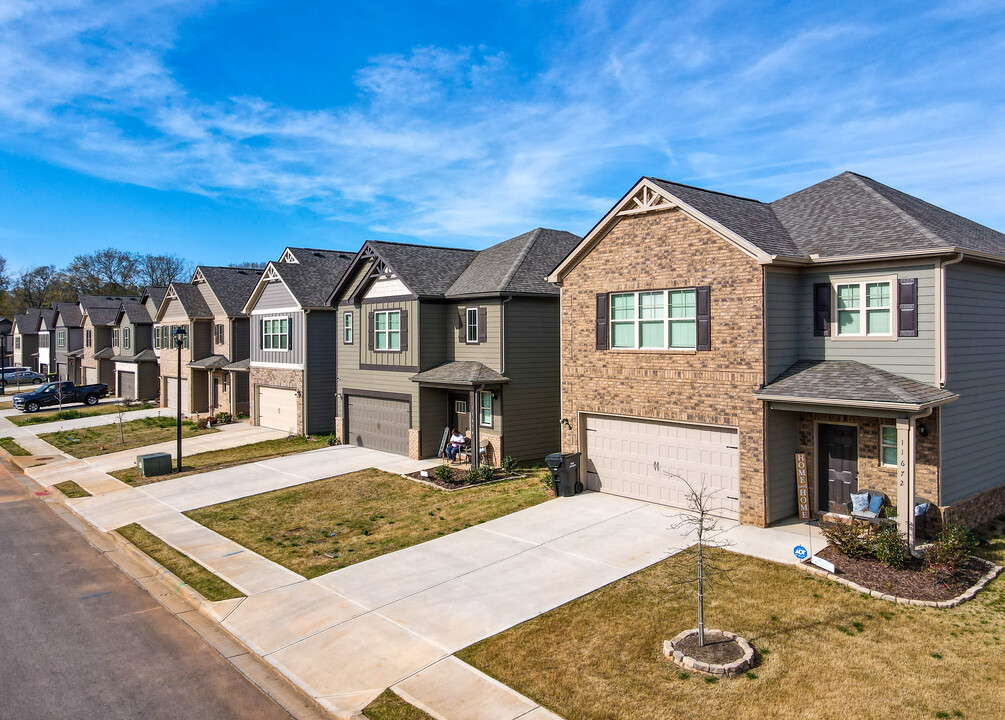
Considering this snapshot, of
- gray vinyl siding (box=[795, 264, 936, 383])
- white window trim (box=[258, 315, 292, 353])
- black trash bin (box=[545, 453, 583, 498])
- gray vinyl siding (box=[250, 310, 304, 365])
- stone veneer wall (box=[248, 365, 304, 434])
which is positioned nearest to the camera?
gray vinyl siding (box=[795, 264, 936, 383])

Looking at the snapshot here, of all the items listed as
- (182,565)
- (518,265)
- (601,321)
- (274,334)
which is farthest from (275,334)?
(601,321)

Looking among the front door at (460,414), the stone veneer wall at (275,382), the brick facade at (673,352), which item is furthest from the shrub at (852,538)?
the stone veneer wall at (275,382)

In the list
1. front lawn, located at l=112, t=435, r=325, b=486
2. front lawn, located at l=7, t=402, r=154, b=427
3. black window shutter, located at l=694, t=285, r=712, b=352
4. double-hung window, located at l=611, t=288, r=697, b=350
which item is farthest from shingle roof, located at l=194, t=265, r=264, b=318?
black window shutter, located at l=694, t=285, r=712, b=352

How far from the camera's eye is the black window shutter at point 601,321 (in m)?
17.3

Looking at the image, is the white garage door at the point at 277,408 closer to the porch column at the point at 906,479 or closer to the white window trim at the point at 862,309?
the white window trim at the point at 862,309

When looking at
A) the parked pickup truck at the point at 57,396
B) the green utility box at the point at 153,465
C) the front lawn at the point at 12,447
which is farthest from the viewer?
the parked pickup truck at the point at 57,396

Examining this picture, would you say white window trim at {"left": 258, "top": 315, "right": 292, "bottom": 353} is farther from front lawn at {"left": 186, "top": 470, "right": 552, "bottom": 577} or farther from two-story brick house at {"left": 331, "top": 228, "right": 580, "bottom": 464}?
front lawn at {"left": 186, "top": 470, "right": 552, "bottom": 577}

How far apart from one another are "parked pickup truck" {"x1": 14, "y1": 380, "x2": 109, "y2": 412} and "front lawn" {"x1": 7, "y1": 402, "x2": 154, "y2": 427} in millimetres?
1062

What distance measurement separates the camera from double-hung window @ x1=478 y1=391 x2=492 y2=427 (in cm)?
2198

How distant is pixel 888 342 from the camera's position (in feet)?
44.5

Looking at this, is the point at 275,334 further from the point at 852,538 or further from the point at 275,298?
the point at 852,538

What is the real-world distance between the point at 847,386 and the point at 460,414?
13.8 m

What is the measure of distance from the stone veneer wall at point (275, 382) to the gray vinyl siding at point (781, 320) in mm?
20786

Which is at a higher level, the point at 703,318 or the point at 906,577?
the point at 703,318
